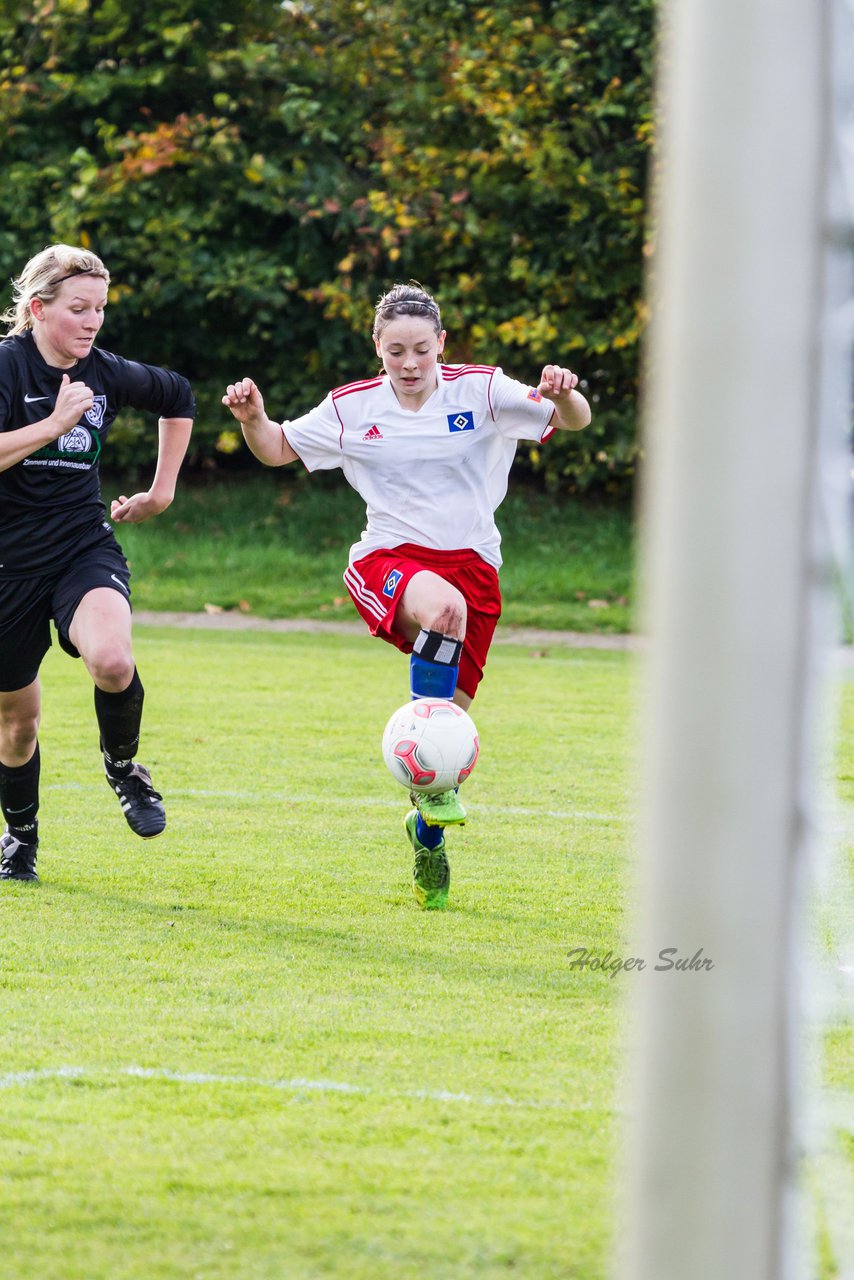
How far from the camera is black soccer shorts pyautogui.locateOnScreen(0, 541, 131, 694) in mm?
5035

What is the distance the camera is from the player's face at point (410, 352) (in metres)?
5.05

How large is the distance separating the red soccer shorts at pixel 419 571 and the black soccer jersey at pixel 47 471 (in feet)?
2.86

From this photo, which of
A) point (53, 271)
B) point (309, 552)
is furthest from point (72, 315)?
point (309, 552)

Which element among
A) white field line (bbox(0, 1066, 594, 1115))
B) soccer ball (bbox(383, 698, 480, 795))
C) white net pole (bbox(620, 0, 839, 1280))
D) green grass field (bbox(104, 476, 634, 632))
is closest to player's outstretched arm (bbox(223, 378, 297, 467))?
soccer ball (bbox(383, 698, 480, 795))

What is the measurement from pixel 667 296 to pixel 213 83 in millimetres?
15741

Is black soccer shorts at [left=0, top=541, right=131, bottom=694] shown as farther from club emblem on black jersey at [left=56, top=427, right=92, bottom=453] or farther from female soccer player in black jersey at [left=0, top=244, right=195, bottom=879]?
club emblem on black jersey at [left=56, top=427, right=92, bottom=453]

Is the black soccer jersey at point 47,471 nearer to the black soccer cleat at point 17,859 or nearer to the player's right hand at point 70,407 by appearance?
the player's right hand at point 70,407

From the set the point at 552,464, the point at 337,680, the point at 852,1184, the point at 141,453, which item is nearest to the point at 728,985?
the point at 852,1184

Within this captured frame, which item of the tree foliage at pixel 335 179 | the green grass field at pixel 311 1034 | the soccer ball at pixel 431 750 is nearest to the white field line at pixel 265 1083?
the green grass field at pixel 311 1034

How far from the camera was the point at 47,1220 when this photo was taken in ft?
8.73

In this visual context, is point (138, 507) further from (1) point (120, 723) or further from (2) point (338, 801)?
(2) point (338, 801)

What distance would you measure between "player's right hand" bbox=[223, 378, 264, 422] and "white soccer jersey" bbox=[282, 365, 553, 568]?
0.73 feet

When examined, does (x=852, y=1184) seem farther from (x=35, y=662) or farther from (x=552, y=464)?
(x=552, y=464)

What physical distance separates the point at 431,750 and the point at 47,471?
1.52 m
